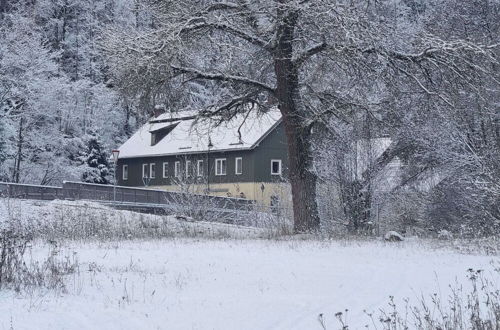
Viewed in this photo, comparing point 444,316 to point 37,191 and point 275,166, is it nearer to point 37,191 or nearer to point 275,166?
point 37,191

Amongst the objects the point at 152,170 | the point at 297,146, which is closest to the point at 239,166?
the point at 152,170

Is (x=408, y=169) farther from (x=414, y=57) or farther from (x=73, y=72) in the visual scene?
(x=73, y=72)

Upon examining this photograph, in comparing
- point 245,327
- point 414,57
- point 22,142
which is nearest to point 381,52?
point 414,57

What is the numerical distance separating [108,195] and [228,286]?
3236cm

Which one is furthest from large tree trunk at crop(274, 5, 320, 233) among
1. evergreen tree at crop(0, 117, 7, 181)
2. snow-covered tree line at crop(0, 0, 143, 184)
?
evergreen tree at crop(0, 117, 7, 181)

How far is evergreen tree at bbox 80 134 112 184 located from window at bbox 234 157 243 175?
34.8 ft

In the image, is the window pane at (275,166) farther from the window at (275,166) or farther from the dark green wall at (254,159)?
the dark green wall at (254,159)

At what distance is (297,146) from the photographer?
19.5m

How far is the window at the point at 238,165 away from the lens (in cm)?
5512

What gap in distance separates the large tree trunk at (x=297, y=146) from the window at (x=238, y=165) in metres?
35.5

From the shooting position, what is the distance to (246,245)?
1410 centimetres

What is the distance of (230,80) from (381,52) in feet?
15.7

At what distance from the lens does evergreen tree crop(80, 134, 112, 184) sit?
177ft

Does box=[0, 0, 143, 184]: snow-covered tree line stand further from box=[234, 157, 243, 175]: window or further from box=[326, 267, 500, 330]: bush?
box=[326, 267, 500, 330]: bush
